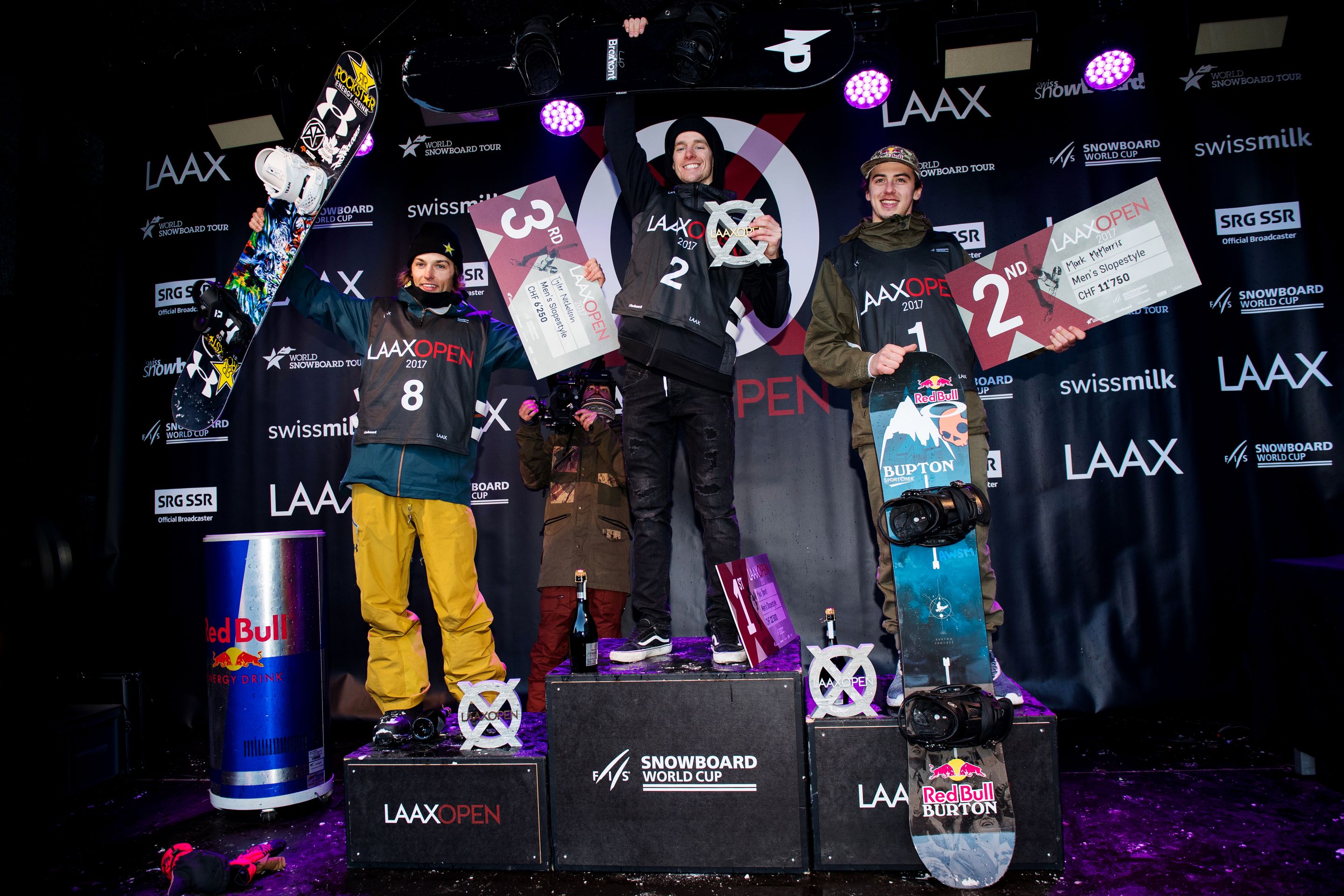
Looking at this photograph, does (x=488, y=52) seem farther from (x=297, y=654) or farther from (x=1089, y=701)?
(x=1089, y=701)

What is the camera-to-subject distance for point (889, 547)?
2473mm

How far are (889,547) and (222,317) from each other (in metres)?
2.74

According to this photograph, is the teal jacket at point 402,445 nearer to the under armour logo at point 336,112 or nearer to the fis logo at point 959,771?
the under armour logo at point 336,112

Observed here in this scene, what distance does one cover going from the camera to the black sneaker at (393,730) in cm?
234

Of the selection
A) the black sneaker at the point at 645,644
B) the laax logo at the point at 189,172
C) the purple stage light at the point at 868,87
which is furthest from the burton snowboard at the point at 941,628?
the laax logo at the point at 189,172

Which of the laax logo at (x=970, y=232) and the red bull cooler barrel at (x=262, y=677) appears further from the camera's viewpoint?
the laax logo at (x=970, y=232)

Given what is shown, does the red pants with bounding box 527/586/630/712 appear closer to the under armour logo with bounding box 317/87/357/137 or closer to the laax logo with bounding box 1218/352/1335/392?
the under armour logo with bounding box 317/87/357/137

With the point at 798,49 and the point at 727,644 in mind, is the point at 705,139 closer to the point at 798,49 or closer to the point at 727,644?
the point at 798,49

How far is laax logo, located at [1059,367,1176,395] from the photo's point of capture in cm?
361

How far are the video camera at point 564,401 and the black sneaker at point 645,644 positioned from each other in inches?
40.3

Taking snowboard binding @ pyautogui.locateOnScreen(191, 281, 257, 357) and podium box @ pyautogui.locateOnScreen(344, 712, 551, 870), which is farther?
snowboard binding @ pyautogui.locateOnScreen(191, 281, 257, 357)

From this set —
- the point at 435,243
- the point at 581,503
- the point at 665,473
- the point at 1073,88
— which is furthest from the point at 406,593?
the point at 1073,88

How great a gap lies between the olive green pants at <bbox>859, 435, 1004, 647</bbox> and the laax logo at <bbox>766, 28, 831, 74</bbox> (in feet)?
5.69

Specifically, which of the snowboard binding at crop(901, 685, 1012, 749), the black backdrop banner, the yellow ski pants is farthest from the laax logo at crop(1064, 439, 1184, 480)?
the yellow ski pants
